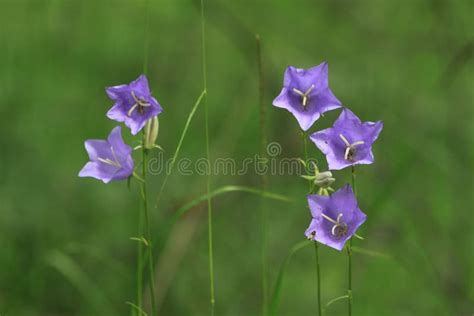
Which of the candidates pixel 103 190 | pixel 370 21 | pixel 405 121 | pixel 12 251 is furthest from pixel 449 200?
pixel 12 251

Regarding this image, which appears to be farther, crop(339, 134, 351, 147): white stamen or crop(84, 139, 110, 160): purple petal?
crop(84, 139, 110, 160): purple petal

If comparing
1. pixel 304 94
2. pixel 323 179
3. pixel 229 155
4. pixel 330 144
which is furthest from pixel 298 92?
pixel 229 155

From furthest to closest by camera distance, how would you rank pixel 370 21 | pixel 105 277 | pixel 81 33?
1. pixel 81 33
2. pixel 370 21
3. pixel 105 277

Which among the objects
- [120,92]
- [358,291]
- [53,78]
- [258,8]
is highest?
[258,8]

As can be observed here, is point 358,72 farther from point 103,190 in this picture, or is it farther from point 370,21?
point 103,190

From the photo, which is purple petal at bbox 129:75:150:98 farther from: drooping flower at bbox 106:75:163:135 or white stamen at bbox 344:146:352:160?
white stamen at bbox 344:146:352:160

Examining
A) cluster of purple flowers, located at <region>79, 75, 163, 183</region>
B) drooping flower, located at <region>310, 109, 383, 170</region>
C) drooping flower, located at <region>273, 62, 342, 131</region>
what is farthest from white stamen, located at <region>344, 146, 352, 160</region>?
cluster of purple flowers, located at <region>79, 75, 163, 183</region>

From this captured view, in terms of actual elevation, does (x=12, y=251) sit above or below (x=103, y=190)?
below

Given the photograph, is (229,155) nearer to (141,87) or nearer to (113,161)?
(113,161)
